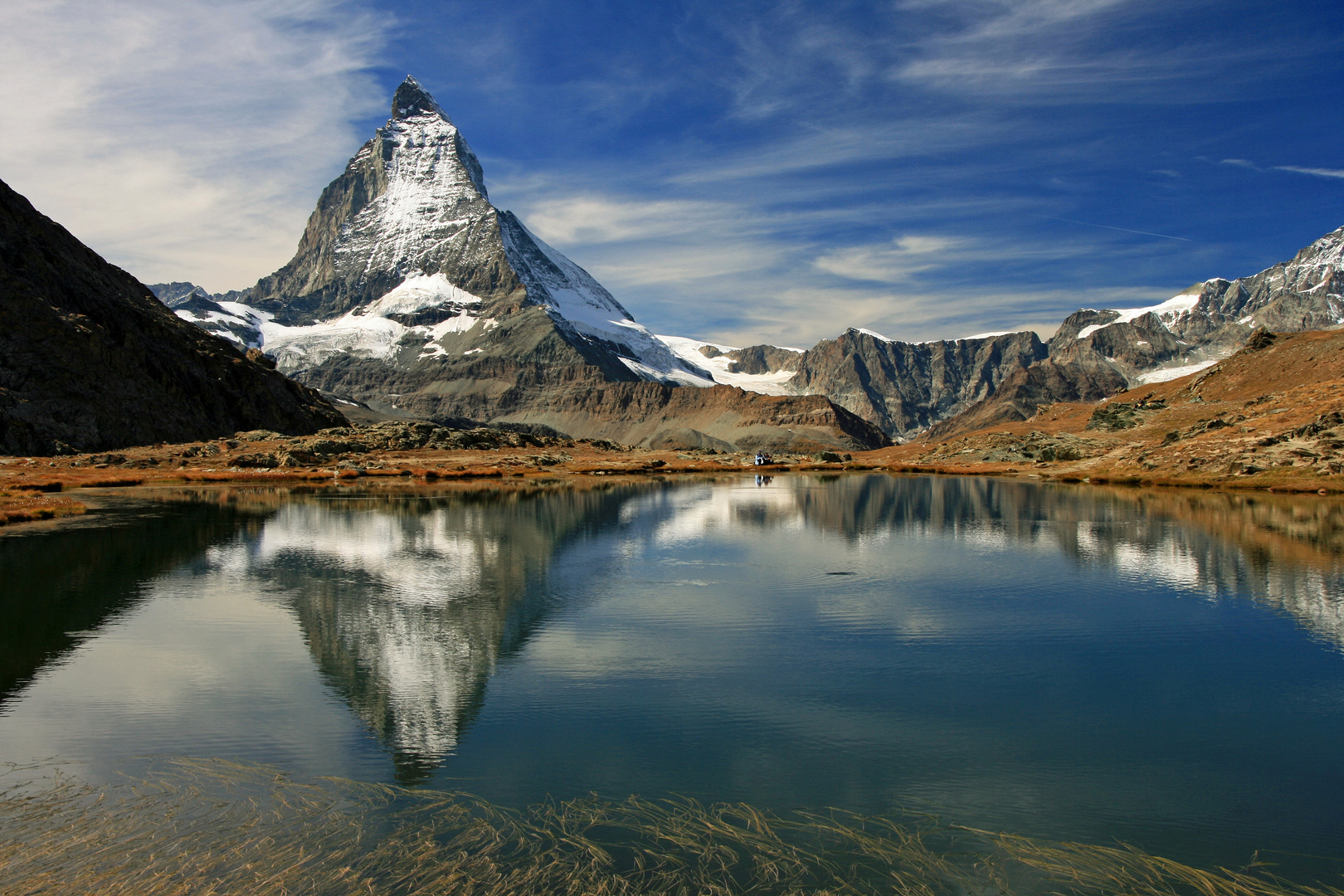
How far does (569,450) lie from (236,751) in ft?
493

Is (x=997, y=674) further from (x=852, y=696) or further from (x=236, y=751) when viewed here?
(x=236, y=751)

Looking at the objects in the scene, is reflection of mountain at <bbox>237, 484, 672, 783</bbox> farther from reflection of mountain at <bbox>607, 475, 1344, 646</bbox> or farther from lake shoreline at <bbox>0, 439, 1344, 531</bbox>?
lake shoreline at <bbox>0, 439, 1344, 531</bbox>

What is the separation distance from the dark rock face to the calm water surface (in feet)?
Result: 262

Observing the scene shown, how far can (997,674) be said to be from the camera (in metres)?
19.4

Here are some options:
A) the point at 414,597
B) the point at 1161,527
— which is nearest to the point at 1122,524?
the point at 1161,527

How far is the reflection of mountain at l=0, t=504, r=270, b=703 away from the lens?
2161 centimetres

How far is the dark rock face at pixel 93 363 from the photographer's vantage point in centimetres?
10519

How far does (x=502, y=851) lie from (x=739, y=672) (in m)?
9.39

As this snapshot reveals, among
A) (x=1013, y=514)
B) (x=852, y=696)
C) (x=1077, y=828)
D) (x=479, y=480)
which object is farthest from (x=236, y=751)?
(x=479, y=480)

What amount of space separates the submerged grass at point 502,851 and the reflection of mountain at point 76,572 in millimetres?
8196

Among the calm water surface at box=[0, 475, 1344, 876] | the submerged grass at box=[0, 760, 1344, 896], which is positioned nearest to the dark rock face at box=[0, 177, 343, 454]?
the calm water surface at box=[0, 475, 1344, 876]

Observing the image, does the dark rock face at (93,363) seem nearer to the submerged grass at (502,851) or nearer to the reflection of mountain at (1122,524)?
the reflection of mountain at (1122,524)

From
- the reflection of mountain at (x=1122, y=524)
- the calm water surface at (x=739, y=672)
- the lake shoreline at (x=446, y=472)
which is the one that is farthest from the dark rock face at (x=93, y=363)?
the reflection of mountain at (x=1122, y=524)

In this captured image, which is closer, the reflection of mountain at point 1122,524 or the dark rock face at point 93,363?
the reflection of mountain at point 1122,524
